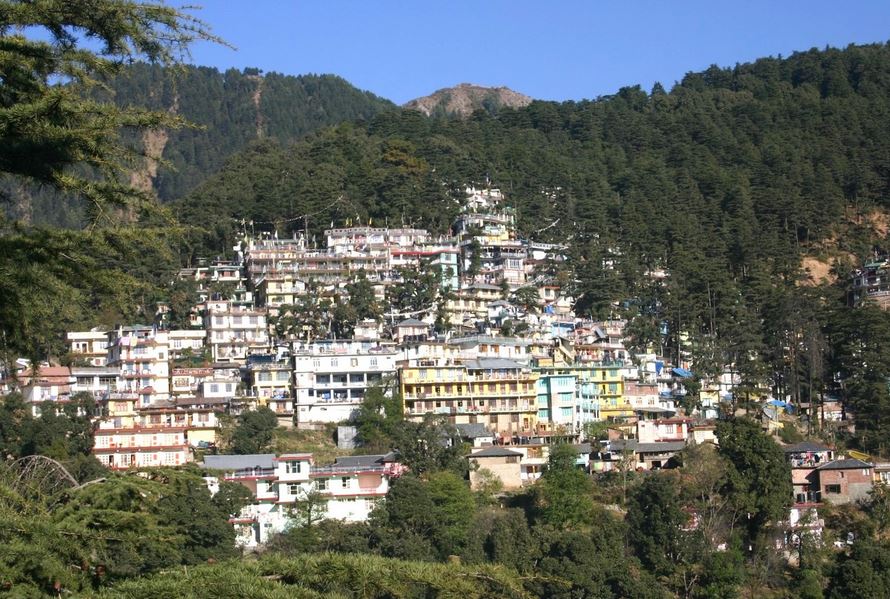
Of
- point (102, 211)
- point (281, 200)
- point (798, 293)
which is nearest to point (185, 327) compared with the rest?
point (281, 200)

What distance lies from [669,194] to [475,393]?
3682cm

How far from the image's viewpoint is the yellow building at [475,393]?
50125 millimetres

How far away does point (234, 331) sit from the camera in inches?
2283

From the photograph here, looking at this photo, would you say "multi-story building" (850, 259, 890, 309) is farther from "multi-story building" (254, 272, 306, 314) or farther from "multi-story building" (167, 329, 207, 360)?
"multi-story building" (167, 329, 207, 360)

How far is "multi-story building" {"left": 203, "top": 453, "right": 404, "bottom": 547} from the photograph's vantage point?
1575 inches

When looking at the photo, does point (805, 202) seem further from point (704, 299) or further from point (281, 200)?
point (281, 200)

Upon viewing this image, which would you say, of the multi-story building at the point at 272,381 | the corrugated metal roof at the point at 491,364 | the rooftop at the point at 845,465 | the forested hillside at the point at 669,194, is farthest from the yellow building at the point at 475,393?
the rooftop at the point at 845,465

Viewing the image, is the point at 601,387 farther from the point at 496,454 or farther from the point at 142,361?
the point at 142,361

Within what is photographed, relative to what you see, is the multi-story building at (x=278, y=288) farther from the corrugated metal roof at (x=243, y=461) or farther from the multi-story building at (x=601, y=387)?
the corrugated metal roof at (x=243, y=461)

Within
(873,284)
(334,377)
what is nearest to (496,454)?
(334,377)

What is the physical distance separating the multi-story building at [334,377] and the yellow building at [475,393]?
129 cm

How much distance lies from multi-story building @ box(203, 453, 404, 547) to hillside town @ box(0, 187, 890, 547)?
0.21 ft

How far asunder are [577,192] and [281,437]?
4020 centimetres

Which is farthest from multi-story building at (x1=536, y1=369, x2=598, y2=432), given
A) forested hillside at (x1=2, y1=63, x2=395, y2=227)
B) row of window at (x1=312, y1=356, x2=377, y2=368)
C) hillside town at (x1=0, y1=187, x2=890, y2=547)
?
forested hillside at (x1=2, y1=63, x2=395, y2=227)
